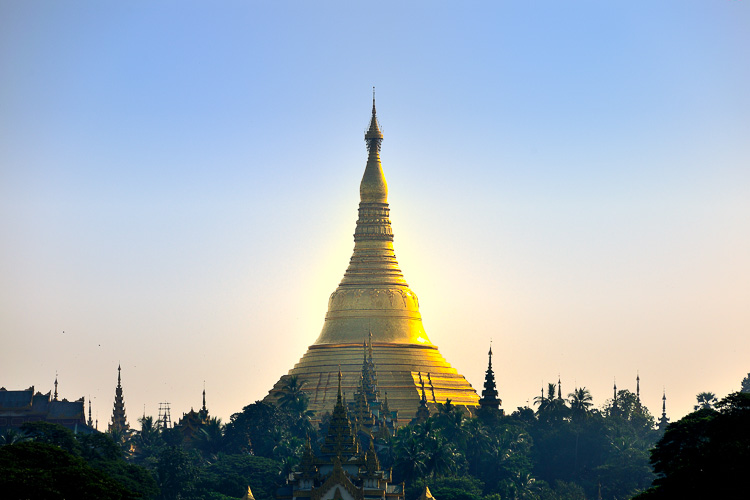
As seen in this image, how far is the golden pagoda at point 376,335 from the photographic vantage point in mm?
156625

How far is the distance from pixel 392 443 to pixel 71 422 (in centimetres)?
3649

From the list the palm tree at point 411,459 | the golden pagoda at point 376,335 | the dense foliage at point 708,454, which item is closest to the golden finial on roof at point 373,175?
the golden pagoda at point 376,335

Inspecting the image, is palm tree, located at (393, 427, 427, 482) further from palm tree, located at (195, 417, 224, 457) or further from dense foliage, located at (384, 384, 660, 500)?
palm tree, located at (195, 417, 224, 457)

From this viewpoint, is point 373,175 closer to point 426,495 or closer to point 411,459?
point 411,459

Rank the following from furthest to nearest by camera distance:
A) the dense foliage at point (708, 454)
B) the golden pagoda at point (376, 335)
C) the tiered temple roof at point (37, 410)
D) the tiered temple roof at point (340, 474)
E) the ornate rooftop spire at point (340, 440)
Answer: the tiered temple roof at point (37, 410), the golden pagoda at point (376, 335), the ornate rooftop spire at point (340, 440), the tiered temple roof at point (340, 474), the dense foliage at point (708, 454)

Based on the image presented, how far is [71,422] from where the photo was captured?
163875mm

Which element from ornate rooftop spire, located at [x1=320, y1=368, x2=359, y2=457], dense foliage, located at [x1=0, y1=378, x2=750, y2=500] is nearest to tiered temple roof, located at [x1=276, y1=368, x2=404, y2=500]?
ornate rooftop spire, located at [x1=320, y1=368, x2=359, y2=457]

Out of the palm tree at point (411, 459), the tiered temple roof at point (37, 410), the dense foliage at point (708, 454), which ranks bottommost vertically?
the dense foliage at point (708, 454)

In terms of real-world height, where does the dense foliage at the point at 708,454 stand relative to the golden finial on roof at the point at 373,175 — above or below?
below

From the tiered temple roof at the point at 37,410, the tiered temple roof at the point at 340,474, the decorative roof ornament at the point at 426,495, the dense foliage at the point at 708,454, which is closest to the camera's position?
the dense foliage at the point at 708,454

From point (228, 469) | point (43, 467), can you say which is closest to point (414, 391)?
point (228, 469)

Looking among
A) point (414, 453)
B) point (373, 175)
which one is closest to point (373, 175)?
point (373, 175)

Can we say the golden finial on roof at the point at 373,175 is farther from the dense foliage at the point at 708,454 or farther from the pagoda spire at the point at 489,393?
the dense foliage at the point at 708,454

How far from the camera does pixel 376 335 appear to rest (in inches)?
6363
